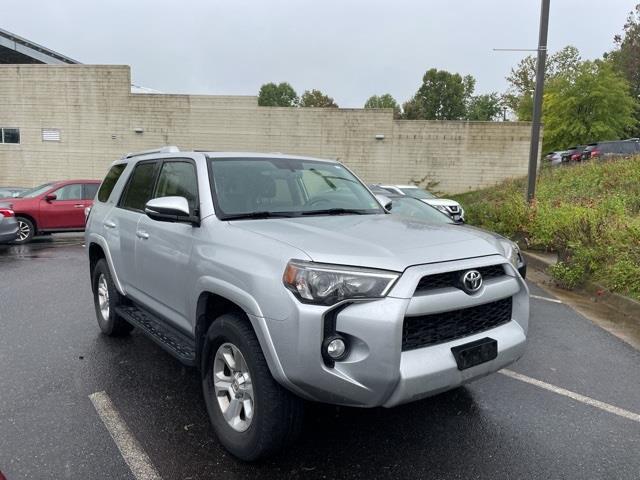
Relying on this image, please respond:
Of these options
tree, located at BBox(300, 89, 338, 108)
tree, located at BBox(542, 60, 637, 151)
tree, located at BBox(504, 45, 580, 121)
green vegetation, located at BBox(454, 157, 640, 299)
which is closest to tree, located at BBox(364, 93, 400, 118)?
tree, located at BBox(300, 89, 338, 108)

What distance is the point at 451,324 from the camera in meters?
2.71

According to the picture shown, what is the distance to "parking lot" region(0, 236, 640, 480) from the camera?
111 inches

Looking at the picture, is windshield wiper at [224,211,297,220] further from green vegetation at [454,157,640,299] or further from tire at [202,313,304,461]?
green vegetation at [454,157,640,299]

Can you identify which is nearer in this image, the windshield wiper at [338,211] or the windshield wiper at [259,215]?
the windshield wiper at [259,215]

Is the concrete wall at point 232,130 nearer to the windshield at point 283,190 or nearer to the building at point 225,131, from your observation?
the building at point 225,131

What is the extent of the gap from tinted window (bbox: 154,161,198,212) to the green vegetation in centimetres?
565

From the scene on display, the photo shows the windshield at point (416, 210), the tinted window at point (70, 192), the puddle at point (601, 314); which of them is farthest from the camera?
the tinted window at point (70, 192)

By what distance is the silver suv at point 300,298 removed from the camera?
241cm

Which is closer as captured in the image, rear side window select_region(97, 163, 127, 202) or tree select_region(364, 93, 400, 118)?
rear side window select_region(97, 163, 127, 202)

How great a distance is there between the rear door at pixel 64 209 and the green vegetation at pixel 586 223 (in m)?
10.1

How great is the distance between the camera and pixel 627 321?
5.96 metres

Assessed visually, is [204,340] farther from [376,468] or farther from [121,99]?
[121,99]

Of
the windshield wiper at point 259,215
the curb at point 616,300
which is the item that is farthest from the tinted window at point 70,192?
the curb at point 616,300

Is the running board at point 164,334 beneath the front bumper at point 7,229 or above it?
above
